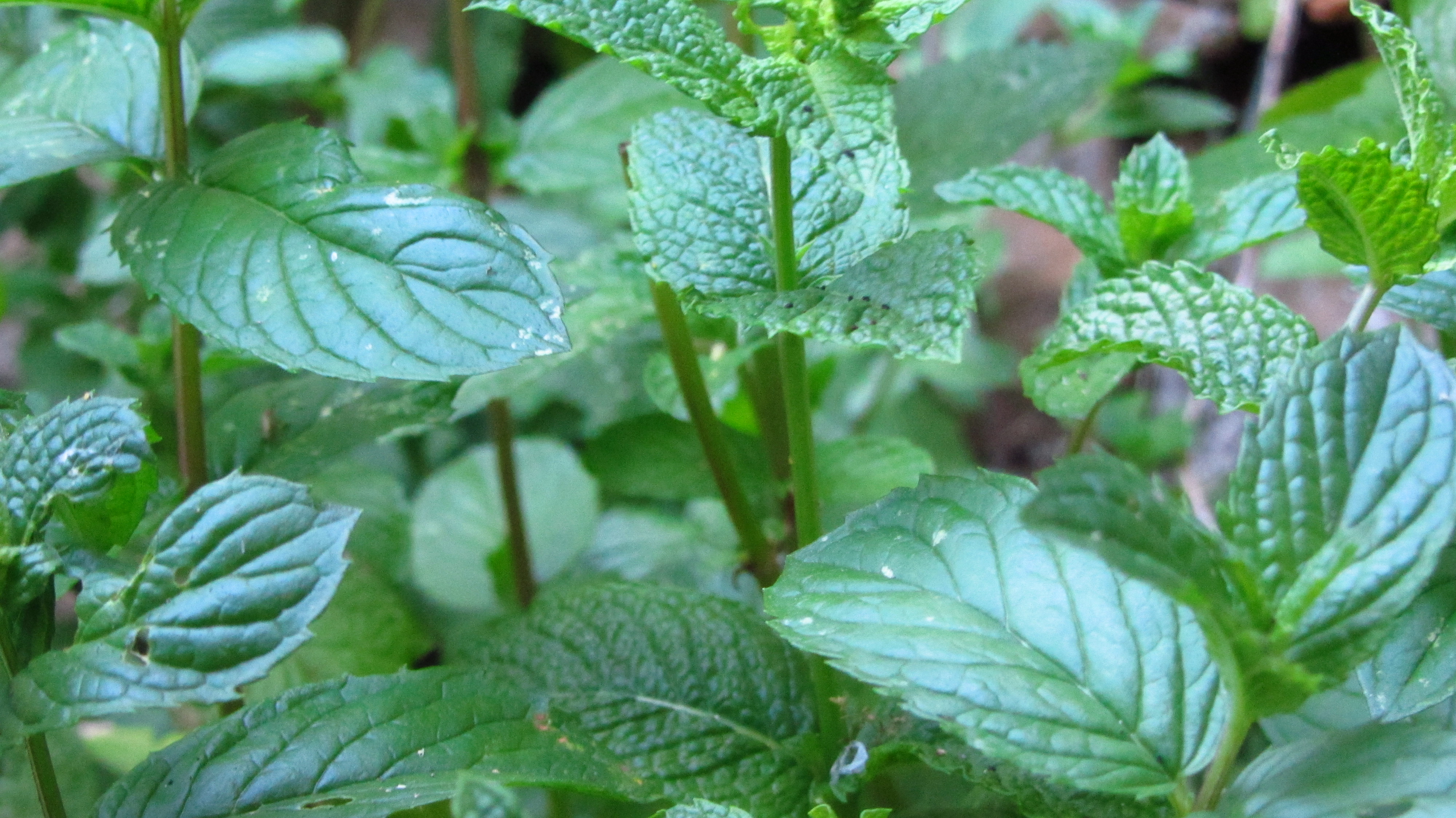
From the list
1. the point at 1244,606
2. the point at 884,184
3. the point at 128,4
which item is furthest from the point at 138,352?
the point at 1244,606

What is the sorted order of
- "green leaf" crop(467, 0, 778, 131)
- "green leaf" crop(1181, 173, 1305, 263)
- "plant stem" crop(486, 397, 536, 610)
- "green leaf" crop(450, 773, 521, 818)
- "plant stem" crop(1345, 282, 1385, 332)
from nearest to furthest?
"green leaf" crop(450, 773, 521, 818)
"green leaf" crop(467, 0, 778, 131)
"plant stem" crop(1345, 282, 1385, 332)
"green leaf" crop(1181, 173, 1305, 263)
"plant stem" crop(486, 397, 536, 610)

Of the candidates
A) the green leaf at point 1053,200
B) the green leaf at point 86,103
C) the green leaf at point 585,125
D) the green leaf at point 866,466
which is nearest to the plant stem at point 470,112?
the green leaf at point 585,125

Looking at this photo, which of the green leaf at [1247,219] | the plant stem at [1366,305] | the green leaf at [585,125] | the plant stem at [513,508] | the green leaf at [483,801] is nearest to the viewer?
the green leaf at [483,801]

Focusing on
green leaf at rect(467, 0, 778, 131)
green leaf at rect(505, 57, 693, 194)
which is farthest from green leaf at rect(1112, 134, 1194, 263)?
green leaf at rect(505, 57, 693, 194)

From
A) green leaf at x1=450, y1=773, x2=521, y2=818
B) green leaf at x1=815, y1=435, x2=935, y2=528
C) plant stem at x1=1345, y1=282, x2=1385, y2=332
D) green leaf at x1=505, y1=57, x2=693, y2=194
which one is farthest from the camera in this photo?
green leaf at x1=505, y1=57, x2=693, y2=194

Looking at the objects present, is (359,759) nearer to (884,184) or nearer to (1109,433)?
(884,184)

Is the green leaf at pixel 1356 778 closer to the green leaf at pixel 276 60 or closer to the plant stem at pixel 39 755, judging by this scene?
the plant stem at pixel 39 755

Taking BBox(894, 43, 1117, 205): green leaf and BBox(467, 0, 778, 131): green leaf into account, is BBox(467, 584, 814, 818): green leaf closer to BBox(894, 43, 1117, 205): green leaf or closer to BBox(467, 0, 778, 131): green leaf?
BBox(467, 0, 778, 131): green leaf
